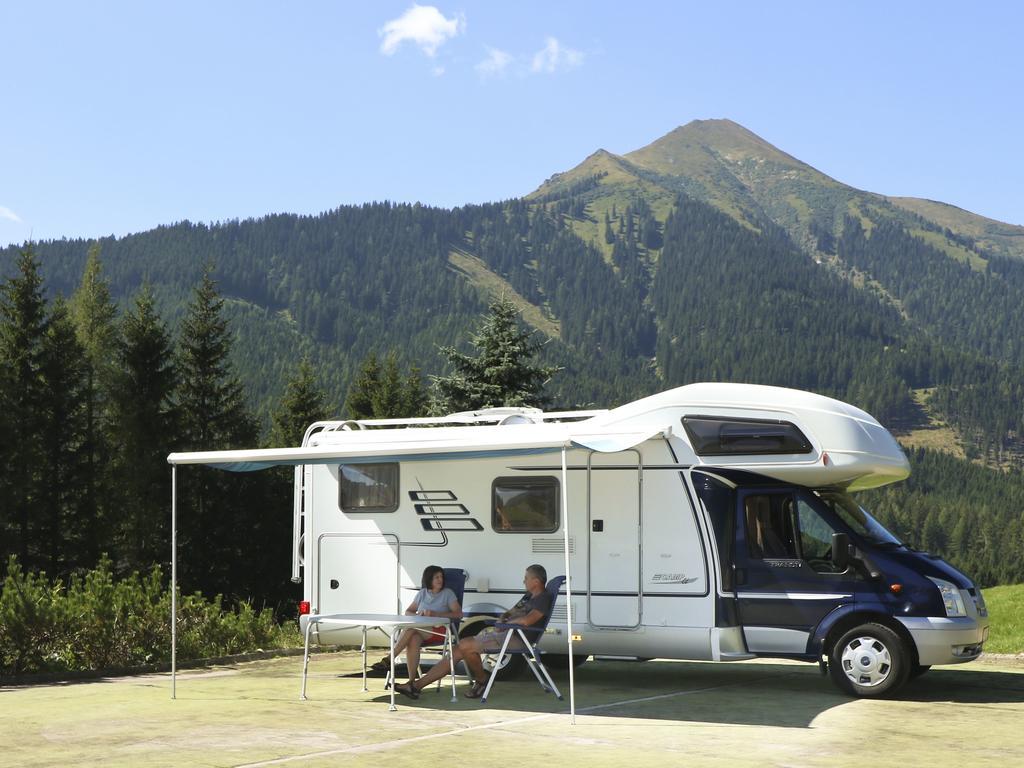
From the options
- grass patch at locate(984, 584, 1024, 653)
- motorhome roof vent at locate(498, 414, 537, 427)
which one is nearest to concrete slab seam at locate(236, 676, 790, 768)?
motorhome roof vent at locate(498, 414, 537, 427)

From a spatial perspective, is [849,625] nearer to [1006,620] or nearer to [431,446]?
[431,446]

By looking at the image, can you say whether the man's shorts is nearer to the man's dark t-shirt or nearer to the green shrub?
the man's dark t-shirt

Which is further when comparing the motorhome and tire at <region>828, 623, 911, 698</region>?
the motorhome

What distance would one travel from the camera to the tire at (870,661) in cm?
1080

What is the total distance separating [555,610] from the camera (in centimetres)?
1195

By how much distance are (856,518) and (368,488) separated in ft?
16.6

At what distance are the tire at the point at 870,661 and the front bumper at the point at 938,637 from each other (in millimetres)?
149

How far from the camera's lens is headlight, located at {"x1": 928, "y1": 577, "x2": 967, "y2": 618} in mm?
10828

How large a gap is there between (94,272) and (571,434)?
42225mm

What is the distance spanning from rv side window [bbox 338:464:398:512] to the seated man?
2.11 metres

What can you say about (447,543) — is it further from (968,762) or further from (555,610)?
(968,762)

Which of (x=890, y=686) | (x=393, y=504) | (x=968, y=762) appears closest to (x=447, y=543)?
(x=393, y=504)

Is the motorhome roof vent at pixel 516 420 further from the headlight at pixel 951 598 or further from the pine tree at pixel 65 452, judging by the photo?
the pine tree at pixel 65 452

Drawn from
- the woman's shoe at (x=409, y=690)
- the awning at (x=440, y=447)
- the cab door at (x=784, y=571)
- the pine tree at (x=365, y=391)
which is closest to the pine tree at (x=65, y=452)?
the pine tree at (x=365, y=391)
